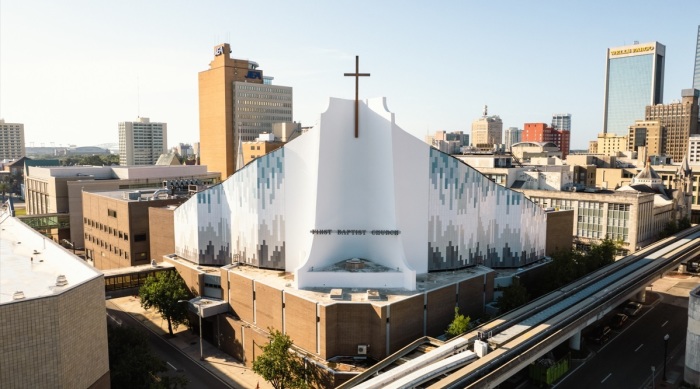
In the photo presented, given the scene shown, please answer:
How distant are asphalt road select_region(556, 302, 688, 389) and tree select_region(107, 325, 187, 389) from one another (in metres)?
36.6

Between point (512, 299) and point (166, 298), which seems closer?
point (512, 299)

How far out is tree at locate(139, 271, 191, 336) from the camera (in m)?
58.8

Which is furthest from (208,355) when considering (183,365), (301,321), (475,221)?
(475,221)

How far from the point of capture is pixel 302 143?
187 feet

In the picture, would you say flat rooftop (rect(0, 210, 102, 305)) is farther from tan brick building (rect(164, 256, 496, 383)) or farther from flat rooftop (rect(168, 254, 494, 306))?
flat rooftop (rect(168, 254, 494, 306))

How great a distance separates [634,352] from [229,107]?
15159 cm

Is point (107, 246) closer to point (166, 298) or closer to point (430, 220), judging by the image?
point (166, 298)

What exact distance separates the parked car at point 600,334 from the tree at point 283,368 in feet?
112

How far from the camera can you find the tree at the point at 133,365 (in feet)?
125

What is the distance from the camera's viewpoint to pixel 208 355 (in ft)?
183

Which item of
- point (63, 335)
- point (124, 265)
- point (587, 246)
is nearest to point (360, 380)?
point (63, 335)

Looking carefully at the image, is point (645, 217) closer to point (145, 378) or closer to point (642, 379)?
point (642, 379)

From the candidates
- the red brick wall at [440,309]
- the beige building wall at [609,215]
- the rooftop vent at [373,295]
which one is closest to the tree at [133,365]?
the rooftop vent at [373,295]

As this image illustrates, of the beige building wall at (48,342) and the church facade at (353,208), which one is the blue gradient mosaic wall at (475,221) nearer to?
the church facade at (353,208)
